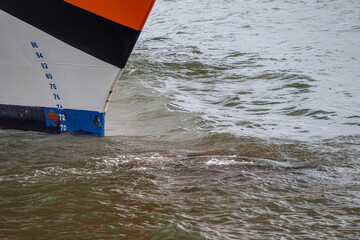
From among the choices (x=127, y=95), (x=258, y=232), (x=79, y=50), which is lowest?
(x=127, y=95)

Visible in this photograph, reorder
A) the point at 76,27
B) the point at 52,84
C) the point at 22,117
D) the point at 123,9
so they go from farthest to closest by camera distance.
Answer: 1. the point at 22,117
2. the point at 52,84
3. the point at 76,27
4. the point at 123,9

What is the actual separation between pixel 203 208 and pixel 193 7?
1507 cm

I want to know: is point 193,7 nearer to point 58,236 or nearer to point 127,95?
point 127,95

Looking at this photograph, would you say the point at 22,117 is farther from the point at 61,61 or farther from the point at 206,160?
the point at 206,160

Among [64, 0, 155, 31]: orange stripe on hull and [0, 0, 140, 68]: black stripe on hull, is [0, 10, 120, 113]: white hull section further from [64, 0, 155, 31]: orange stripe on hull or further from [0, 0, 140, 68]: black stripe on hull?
[64, 0, 155, 31]: orange stripe on hull

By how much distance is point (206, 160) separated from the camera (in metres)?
3.94

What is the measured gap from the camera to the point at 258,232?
2.65m

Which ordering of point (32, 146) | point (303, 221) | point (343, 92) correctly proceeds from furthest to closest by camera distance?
point (343, 92), point (32, 146), point (303, 221)

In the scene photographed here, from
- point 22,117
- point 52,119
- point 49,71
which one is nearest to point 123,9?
point 49,71

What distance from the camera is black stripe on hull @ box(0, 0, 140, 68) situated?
14.3 ft

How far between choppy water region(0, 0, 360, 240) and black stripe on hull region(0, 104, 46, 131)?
17cm

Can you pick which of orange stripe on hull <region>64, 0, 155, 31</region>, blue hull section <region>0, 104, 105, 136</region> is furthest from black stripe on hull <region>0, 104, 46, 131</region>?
orange stripe on hull <region>64, 0, 155, 31</region>

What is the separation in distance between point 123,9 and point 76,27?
0.50 meters

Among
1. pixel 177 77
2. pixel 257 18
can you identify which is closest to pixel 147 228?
pixel 177 77
